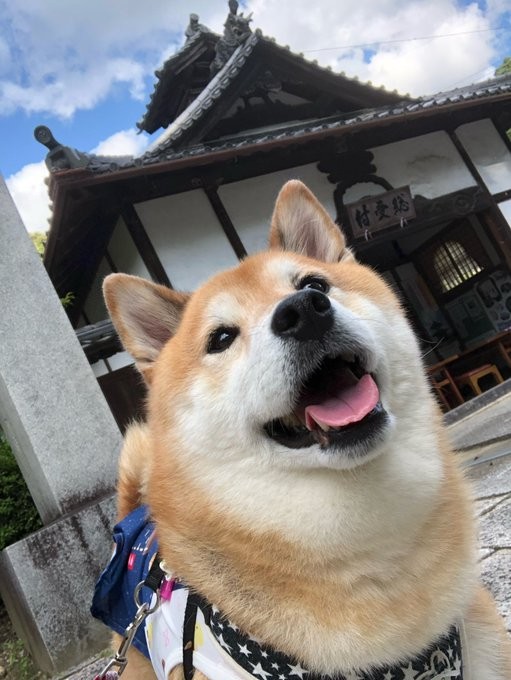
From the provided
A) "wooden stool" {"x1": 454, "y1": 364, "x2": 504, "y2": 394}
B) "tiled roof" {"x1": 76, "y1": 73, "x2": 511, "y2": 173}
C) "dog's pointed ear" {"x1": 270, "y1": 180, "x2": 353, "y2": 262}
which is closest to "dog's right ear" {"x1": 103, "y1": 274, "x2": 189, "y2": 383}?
"dog's pointed ear" {"x1": 270, "y1": 180, "x2": 353, "y2": 262}

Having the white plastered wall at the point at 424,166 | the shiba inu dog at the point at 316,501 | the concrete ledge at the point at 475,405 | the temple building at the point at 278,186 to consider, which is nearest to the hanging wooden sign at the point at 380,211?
the temple building at the point at 278,186

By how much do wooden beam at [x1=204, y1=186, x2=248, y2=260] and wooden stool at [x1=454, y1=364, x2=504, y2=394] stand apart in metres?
4.98

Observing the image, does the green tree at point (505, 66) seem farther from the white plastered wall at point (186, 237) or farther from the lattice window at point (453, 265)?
the white plastered wall at point (186, 237)

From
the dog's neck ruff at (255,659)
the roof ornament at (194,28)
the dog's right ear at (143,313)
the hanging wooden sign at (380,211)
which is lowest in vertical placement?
the dog's neck ruff at (255,659)

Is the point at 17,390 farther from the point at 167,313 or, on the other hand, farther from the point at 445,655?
the point at 445,655

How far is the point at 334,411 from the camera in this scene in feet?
5.17

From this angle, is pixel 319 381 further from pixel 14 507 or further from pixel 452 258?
pixel 452 258

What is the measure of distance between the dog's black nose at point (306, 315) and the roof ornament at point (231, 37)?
33.9 ft

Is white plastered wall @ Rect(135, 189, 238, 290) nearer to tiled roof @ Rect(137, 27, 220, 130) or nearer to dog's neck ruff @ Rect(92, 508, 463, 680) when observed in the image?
tiled roof @ Rect(137, 27, 220, 130)

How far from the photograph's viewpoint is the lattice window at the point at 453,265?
38.0 feet

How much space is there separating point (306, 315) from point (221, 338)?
371mm

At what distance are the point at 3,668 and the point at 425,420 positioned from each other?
4366 mm

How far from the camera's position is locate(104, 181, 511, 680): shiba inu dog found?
1.47 m

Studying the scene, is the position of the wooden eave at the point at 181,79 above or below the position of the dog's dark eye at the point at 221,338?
above
